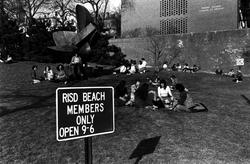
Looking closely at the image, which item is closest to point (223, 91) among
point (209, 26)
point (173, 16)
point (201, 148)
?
point (201, 148)

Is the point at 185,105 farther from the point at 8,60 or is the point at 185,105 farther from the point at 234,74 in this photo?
the point at 8,60

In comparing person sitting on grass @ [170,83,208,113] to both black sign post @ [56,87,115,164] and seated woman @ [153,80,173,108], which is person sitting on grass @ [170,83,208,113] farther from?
black sign post @ [56,87,115,164]

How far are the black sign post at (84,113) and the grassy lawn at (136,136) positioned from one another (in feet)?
11.0

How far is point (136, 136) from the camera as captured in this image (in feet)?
30.0

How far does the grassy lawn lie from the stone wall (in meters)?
17.3

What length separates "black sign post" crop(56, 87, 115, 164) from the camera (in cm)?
396

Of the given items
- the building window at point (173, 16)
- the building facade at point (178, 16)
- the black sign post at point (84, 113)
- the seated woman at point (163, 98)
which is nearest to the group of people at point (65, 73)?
the seated woman at point (163, 98)

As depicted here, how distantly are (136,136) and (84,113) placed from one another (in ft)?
16.9

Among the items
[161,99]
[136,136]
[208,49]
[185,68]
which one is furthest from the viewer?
[208,49]

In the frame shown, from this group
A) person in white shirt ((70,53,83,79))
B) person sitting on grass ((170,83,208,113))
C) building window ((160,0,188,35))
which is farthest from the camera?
building window ((160,0,188,35))

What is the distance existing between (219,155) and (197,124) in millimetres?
2493

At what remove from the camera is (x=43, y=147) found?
8320mm

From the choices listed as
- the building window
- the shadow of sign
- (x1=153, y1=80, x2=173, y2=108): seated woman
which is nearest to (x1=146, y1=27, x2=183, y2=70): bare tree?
the building window

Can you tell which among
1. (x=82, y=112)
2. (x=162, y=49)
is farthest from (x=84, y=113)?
(x=162, y=49)
